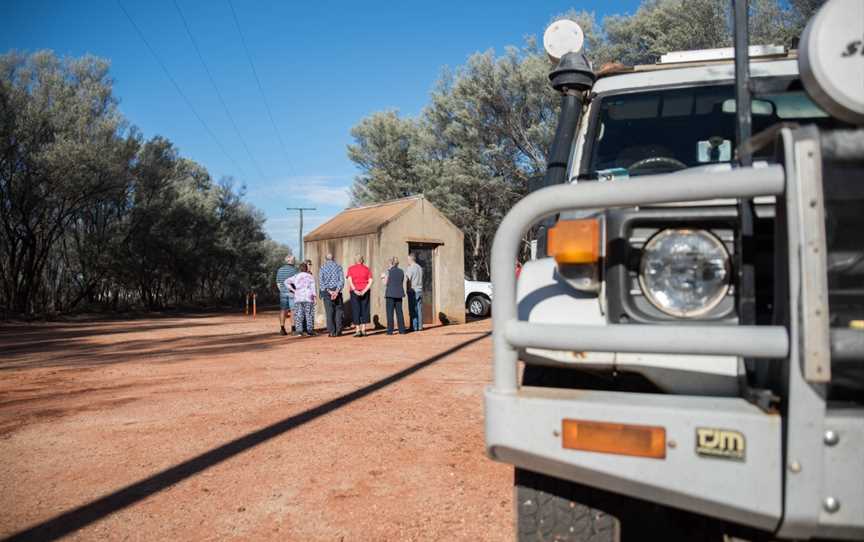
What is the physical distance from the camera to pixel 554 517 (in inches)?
88.1

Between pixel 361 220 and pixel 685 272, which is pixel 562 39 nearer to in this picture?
pixel 685 272

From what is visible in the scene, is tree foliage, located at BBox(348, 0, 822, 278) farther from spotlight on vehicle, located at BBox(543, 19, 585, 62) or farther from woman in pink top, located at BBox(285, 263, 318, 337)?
spotlight on vehicle, located at BBox(543, 19, 585, 62)

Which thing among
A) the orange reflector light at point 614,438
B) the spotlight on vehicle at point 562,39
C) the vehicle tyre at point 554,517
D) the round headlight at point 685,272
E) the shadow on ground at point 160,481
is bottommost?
the shadow on ground at point 160,481

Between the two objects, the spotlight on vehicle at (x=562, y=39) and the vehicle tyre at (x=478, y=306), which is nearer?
the spotlight on vehicle at (x=562, y=39)

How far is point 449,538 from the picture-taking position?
3.15 metres

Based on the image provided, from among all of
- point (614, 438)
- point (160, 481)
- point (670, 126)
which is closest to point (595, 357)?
point (614, 438)

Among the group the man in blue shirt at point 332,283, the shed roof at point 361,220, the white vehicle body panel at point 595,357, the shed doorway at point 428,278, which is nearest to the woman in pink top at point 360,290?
the man in blue shirt at point 332,283

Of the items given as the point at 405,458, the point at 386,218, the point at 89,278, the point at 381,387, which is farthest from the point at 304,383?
the point at 89,278

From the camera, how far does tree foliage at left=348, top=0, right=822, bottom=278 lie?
21734 mm

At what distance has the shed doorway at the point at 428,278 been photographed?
17.9 m

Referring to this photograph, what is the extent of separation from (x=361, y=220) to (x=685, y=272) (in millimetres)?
16185

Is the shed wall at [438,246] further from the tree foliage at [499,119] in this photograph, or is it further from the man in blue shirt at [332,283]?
the tree foliage at [499,119]

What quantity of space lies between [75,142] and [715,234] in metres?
26.7

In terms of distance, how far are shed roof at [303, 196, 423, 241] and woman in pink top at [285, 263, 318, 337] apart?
10.1 feet
